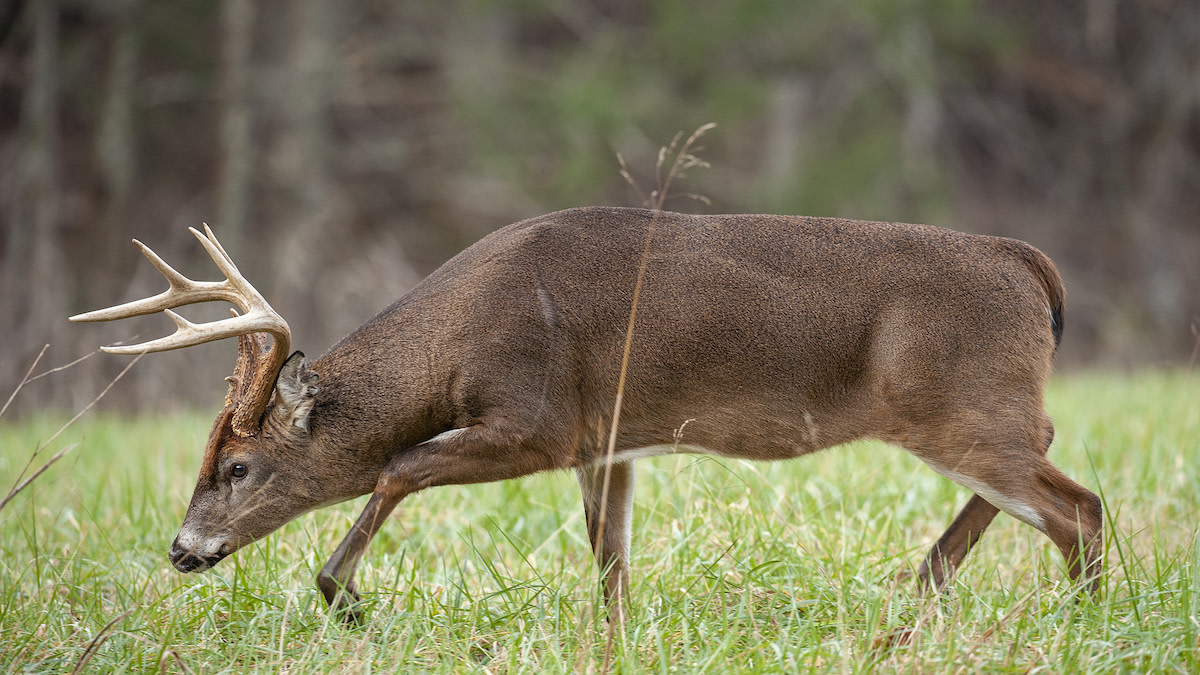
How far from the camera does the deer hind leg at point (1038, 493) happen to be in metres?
3.62

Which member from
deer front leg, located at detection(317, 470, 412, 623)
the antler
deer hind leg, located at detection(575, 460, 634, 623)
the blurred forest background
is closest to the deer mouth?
the antler

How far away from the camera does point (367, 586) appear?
405 centimetres

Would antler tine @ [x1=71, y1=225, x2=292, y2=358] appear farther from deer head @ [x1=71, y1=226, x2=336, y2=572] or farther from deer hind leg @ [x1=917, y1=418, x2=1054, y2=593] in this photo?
deer hind leg @ [x1=917, y1=418, x2=1054, y2=593]

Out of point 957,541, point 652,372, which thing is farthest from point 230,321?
point 957,541

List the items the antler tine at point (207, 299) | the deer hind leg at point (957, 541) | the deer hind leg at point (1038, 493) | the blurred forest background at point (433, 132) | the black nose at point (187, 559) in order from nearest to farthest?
the antler tine at point (207, 299) → the deer hind leg at point (1038, 493) → the black nose at point (187, 559) → the deer hind leg at point (957, 541) → the blurred forest background at point (433, 132)

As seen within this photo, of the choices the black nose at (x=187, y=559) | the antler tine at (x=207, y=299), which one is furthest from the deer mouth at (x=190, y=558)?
the antler tine at (x=207, y=299)

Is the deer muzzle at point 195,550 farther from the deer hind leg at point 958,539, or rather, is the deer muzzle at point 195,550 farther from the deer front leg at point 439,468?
the deer hind leg at point 958,539

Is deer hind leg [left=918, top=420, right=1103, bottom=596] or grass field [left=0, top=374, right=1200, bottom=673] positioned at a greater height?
deer hind leg [left=918, top=420, right=1103, bottom=596]

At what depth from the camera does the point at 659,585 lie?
379 centimetres

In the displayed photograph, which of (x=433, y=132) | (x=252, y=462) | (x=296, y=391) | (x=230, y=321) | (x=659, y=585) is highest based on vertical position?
(x=230, y=321)

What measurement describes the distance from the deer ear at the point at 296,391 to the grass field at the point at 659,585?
0.55m

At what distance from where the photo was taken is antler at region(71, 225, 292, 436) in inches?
138

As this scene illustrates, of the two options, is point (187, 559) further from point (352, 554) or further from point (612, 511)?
point (612, 511)

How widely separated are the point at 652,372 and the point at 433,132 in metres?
13.4
